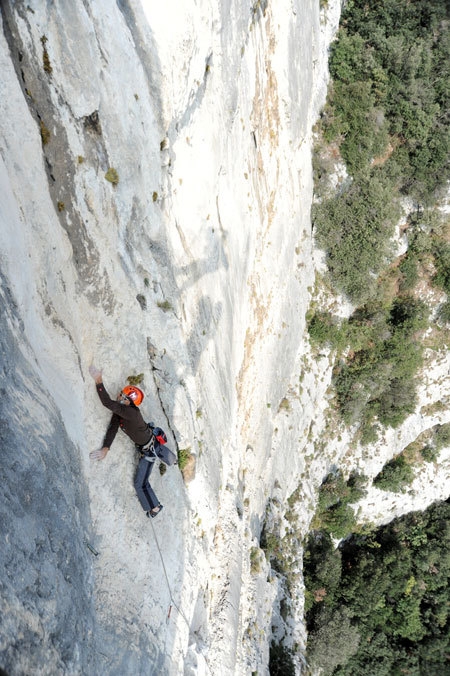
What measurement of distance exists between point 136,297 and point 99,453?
5.82 feet

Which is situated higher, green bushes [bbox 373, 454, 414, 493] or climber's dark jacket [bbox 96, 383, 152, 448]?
green bushes [bbox 373, 454, 414, 493]

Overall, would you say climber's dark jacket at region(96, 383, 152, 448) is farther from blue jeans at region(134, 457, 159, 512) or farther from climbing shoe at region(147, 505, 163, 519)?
climbing shoe at region(147, 505, 163, 519)

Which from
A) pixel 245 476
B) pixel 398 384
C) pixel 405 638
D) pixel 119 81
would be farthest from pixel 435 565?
pixel 119 81

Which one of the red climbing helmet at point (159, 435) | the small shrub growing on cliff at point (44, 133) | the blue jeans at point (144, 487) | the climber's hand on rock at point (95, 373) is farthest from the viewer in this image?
the red climbing helmet at point (159, 435)

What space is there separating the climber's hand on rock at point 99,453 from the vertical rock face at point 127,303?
109 millimetres

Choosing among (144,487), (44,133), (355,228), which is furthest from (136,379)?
(355,228)

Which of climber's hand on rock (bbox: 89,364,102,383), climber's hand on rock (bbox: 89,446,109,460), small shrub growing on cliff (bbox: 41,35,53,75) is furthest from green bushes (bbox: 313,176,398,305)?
small shrub growing on cliff (bbox: 41,35,53,75)

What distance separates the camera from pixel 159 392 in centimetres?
597

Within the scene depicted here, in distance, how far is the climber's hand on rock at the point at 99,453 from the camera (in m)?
4.81

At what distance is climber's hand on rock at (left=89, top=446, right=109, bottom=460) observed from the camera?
481cm

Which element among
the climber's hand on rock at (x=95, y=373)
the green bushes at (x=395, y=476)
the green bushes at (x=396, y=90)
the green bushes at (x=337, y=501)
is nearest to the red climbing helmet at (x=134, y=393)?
the climber's hand on rock at (x=95, y=373)

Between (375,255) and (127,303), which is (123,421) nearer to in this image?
(127,303)

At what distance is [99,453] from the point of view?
4879 mm

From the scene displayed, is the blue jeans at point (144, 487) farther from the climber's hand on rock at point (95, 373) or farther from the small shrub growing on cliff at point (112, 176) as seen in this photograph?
the small shrub growing on cliff at point (112, 176)
